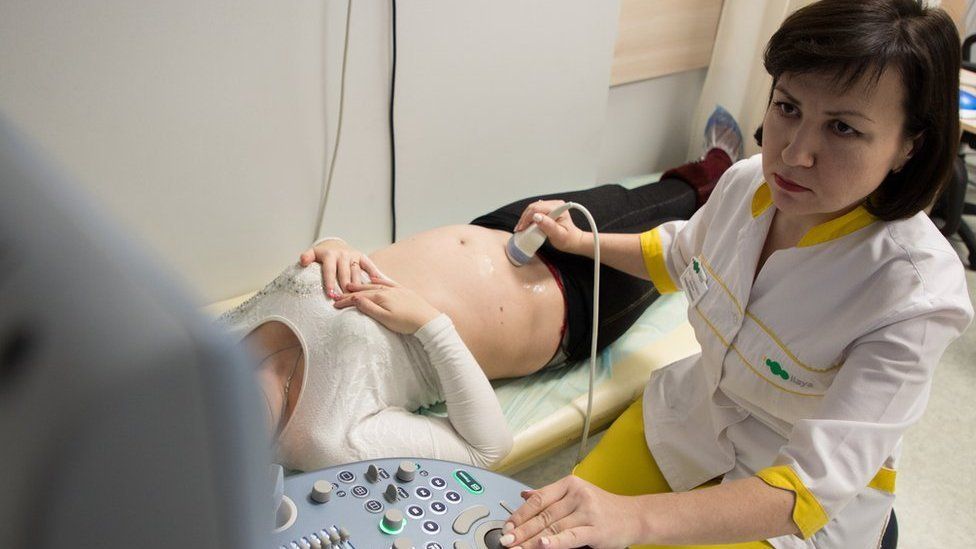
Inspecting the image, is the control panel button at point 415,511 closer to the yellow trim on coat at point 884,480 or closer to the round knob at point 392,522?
the round knob at point 392,522

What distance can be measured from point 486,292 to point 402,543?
0.81m

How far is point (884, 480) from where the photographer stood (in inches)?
50.9

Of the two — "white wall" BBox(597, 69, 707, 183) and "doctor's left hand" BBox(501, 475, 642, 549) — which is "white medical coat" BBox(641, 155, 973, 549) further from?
"white wall" BBox(597, 69, 707, 183)

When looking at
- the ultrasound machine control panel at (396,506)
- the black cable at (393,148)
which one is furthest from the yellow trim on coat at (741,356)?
the black cable at (393,148)

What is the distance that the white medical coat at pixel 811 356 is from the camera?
112 cm

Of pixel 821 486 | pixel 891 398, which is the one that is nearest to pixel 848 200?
pixel 891 398

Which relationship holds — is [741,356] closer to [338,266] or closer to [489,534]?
[489,534]

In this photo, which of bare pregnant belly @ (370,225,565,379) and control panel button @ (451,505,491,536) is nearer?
control panel button @ (451,505,491,536)

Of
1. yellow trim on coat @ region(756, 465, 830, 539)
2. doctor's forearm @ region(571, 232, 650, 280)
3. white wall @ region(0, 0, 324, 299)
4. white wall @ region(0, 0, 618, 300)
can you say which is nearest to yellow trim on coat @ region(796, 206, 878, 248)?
yellow trim on coat @ region(756, 465, 830, 539)

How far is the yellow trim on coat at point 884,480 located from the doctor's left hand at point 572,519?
0.44 meters

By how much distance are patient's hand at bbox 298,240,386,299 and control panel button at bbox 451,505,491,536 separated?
62cm

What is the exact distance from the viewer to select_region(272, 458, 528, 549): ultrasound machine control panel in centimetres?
97

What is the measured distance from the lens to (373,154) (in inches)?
81.9

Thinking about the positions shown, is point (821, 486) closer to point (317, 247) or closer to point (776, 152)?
point (776, 152)
